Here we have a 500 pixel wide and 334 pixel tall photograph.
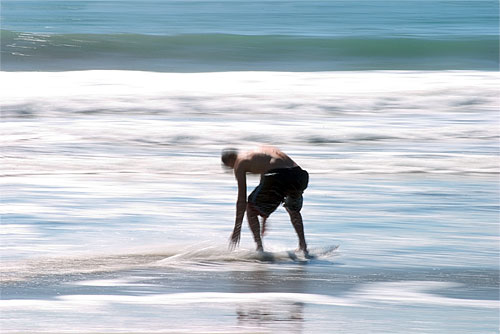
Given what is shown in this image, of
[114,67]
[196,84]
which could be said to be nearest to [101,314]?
[196,84]

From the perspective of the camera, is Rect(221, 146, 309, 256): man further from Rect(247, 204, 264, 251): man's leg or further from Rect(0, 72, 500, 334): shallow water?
Rect(0, 72, 500, 334): shallow water

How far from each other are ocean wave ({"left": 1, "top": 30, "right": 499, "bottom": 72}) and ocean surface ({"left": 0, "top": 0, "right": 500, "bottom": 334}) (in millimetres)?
926

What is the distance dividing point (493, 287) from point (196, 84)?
16.7 metres

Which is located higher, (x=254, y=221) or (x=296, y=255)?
(x=254, y=221)

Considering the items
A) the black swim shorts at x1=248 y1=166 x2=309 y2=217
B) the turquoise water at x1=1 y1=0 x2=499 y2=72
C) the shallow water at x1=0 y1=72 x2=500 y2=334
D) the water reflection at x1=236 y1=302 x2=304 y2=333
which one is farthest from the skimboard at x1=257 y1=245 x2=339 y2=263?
the turquoise water at x1=1 y1=0 x2=499 y2=72

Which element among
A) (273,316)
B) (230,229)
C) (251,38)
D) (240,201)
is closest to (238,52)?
(251,38)

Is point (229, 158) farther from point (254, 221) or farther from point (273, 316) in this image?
point (273, 316)

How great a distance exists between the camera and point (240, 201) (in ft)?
22.1

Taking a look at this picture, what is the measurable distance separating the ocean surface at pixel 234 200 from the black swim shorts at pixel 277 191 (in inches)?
13.5

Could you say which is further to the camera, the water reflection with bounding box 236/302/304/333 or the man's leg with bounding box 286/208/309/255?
the man's leg with bounding box 286/208/309/255

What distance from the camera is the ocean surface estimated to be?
17.3ft

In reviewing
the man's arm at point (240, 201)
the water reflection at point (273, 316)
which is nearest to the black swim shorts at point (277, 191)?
the man's arm at point (240, 201)

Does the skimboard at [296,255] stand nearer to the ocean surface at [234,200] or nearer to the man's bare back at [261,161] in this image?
the ocean surface at [234,200]

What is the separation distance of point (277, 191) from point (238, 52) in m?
24.5
